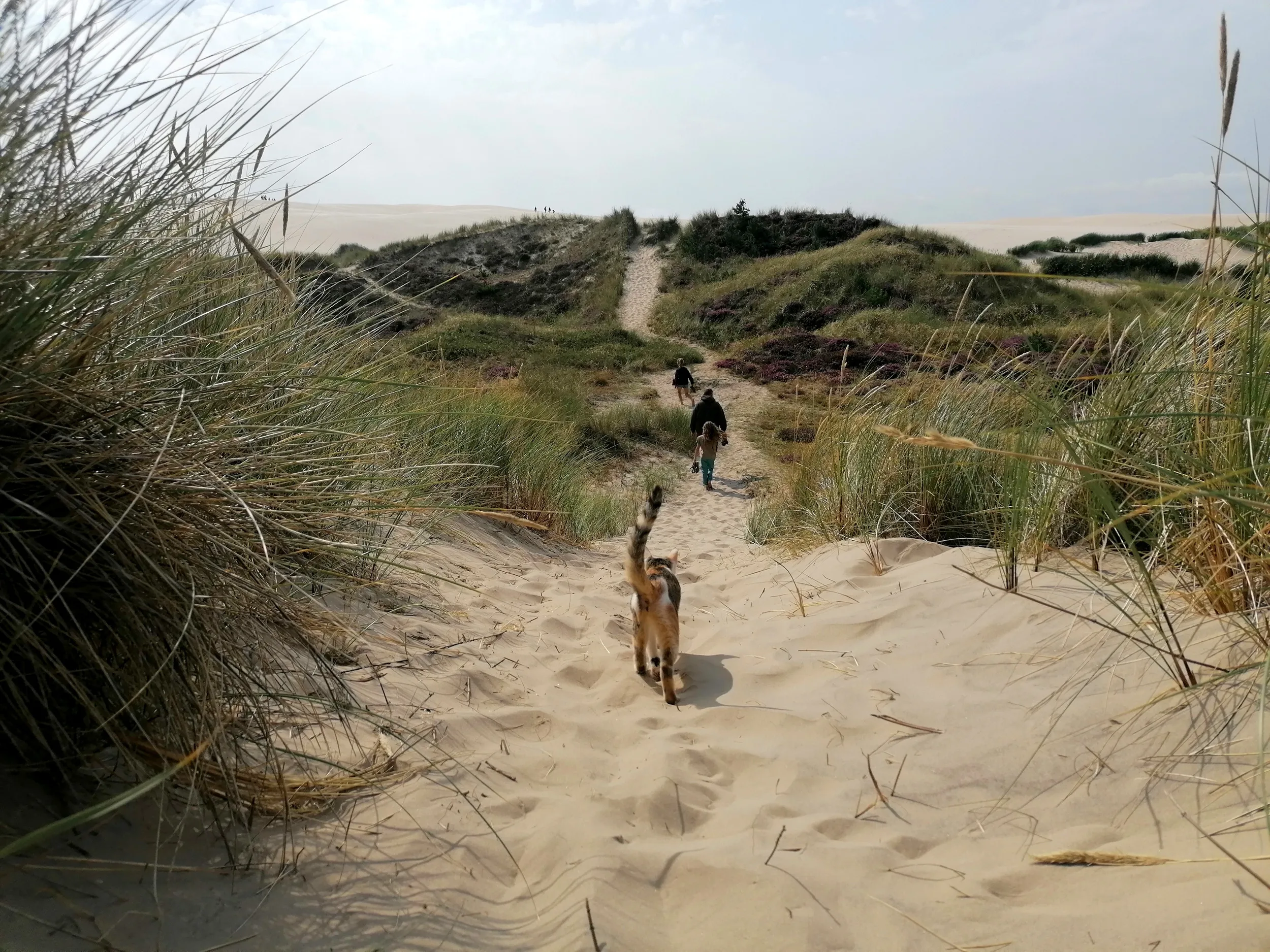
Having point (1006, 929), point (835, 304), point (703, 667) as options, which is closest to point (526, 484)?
point (703, 667)

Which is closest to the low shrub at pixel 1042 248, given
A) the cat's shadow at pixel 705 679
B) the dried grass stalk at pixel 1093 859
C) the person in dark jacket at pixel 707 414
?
the person in dark jacket at pixel 707 414

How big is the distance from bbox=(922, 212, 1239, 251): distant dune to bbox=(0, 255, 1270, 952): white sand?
5333 cm

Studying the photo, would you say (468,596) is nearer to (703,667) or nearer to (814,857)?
(703,667)

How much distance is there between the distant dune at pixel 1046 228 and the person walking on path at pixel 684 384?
38.2 meters

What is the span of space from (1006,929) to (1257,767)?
74 cm

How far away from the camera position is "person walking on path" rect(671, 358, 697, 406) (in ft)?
62.2

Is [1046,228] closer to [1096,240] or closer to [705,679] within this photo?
[1096,240]

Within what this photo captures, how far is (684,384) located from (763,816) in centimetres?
1697

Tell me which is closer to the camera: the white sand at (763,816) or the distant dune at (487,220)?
the white sand at (763,816)

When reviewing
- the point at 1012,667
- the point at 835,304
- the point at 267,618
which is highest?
the point at 835,304

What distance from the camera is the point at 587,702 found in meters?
3.63

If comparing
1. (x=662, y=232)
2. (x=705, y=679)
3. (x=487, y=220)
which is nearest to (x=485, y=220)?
(x=487, y=220)

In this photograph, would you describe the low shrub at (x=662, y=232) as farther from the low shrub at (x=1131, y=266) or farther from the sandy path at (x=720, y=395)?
the low shrub at (x=1131, y=266)

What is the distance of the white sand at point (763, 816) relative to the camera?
5.98 feet
